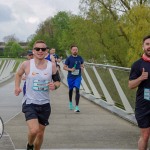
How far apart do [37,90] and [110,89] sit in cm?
597

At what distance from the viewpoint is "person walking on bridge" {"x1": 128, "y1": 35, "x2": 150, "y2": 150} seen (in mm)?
5055

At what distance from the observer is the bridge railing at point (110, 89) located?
31.6 feet

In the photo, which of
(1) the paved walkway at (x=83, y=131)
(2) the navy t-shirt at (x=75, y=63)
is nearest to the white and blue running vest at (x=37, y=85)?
(1) the paved walkway at (x=83, y=131)

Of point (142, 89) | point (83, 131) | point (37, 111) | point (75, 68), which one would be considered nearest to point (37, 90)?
point (37, 111)

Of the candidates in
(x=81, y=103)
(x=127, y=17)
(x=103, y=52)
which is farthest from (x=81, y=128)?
(x=103, y=52)

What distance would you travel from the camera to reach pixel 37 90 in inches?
225

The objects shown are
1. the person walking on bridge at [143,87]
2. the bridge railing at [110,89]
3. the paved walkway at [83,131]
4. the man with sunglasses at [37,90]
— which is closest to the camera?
the person walking on bridge at [143,87]

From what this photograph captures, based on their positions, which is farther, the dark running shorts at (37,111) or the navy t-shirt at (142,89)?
the dark running shorts at (37,111)

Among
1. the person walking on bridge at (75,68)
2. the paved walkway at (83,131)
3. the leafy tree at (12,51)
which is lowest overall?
the leafy tree at (12,51)

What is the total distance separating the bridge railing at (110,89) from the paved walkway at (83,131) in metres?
0.30

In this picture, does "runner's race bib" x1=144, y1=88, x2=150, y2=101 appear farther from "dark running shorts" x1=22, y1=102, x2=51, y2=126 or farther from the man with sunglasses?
"dark running shorts" x1=22, y1=102, x2=51, y2=126

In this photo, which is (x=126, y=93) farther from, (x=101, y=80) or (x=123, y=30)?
(x=123, y=30)

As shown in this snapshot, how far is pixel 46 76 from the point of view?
5.76 m

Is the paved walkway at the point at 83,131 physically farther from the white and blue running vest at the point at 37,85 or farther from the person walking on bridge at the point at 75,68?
the white and blue running vest at the point at 37,85
